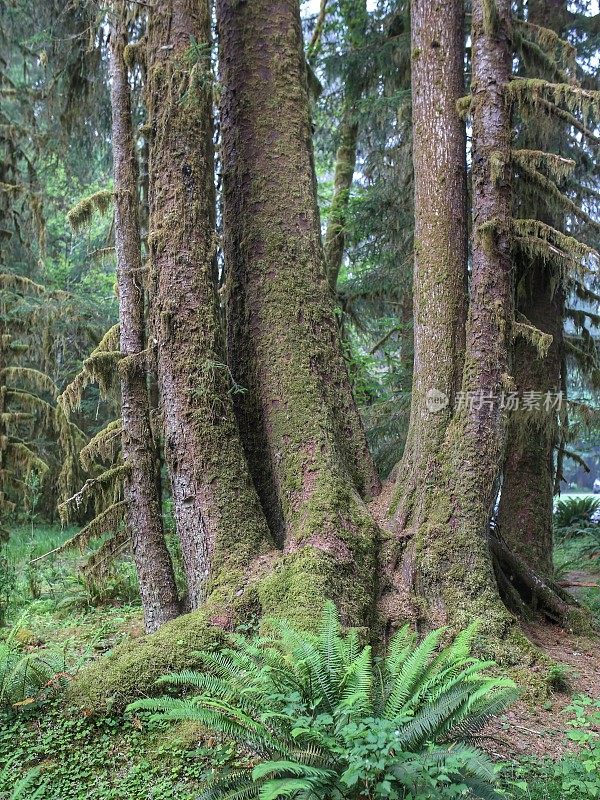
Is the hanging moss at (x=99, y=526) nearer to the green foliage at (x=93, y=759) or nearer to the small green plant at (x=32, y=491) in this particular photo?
the small green plant at (x=32, y=491)

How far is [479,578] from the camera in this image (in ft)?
17.2

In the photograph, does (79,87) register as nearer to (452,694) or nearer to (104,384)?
(104,384)

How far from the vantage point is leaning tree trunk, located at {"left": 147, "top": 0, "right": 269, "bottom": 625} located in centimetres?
523

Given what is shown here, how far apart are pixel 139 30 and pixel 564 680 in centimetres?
755

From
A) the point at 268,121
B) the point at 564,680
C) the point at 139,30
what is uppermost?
the point at 139,30

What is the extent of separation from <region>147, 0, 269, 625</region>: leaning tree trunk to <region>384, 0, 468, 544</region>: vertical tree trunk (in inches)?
56.7

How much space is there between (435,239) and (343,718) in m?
4.09

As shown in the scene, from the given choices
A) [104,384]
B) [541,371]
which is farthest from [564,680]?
[104,384]

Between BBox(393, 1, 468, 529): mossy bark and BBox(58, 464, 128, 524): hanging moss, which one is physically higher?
BBox(393, 1, 468, 529): mossy bark

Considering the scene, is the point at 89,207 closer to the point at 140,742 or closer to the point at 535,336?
the point at 535,336

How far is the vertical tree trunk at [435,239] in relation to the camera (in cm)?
572

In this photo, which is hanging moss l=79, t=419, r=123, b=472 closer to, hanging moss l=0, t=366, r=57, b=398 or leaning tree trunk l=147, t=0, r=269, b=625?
leaning tree trunk l=147, t=0, r=269, b=625

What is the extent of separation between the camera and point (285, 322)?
5.84 meters

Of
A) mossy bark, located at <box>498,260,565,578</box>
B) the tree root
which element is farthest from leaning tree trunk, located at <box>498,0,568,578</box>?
the tree root
